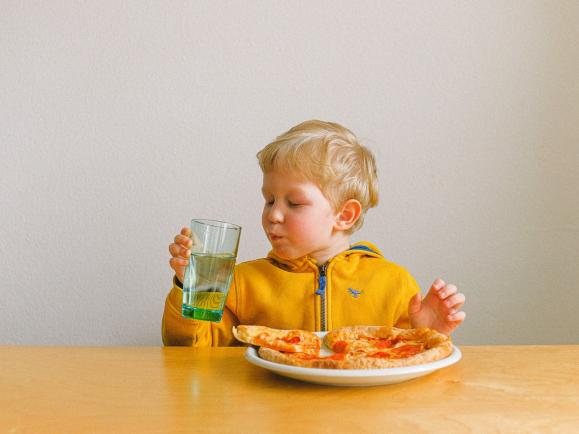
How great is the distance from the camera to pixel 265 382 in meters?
0.89

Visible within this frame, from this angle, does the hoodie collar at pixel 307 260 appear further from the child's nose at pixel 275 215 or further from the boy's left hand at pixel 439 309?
the boy's left hand at pixel 439 309

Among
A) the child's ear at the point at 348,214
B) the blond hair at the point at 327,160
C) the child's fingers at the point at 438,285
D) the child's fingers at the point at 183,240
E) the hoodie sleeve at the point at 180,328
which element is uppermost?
the blond hair at the point at 327,160

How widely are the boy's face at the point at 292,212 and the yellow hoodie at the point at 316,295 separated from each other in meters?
0.07

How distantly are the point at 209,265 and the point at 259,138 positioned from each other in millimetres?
785

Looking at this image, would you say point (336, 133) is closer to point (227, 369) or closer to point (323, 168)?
point (323, 168)

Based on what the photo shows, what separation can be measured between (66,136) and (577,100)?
4.40 feet

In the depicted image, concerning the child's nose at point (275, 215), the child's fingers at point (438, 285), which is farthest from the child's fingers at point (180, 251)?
the child's fingers at point (438, 285)

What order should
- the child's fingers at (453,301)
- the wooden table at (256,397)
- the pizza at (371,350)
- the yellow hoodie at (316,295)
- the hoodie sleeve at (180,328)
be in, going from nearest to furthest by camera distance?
1. the wooden table at (256,397)
2. the pizza at (371,350)
3. the child's fingers at (453,301)
4. the hoodie sleeve at (180,328)
5. the yellow hoodie at (316,295)

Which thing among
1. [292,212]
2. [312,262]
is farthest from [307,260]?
[292,212]

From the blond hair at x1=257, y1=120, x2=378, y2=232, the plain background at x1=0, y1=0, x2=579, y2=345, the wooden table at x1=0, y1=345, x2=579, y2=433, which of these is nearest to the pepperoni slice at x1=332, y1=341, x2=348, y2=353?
the wooden table at x1=0, y1=345, x2=579, y2=433

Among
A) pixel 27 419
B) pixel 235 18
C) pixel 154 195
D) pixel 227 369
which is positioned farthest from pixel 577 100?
pixel 27 419

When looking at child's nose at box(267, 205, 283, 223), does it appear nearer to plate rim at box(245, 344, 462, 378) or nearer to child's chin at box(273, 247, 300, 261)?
child's chin at box(273, 247, 300, 261)

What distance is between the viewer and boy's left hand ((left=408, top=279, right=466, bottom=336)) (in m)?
1.11

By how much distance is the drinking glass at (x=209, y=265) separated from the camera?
39.8 inches
